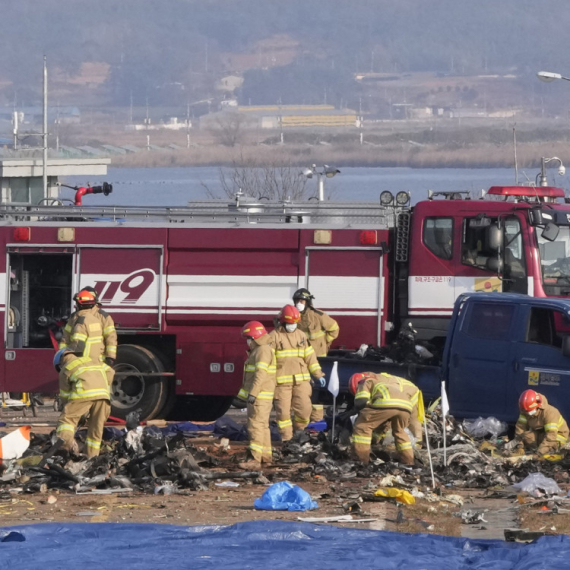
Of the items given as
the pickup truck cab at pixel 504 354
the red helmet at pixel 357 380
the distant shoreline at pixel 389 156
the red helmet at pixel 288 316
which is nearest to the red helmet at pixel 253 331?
the red helmet at pixel 288 316

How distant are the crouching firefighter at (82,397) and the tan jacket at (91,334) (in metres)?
0.23

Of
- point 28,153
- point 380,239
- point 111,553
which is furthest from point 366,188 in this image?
point 111,553

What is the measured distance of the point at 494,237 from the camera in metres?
15.4

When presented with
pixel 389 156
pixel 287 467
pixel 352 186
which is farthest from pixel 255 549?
pixel 389 156

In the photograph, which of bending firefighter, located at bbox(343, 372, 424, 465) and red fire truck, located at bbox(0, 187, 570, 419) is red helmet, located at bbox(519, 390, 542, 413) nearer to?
bending firefighter, located at bbox(343, 372, 424, 465)

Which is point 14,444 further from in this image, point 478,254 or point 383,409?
point 478,254

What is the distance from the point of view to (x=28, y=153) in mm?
44844

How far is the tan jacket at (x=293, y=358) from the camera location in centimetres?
1406

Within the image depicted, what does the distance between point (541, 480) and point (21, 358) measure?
7.39 m

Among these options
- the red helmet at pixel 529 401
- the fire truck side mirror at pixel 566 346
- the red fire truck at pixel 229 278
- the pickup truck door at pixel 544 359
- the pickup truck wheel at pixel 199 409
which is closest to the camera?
the red helmet at pixel 529 401

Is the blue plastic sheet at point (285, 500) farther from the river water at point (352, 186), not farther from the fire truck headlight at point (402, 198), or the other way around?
the river water at point (352, 186)

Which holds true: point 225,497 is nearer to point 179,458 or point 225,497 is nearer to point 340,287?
point 179,458

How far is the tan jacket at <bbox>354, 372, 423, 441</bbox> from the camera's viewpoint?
12.3 metres

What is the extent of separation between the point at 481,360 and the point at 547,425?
1.32m
